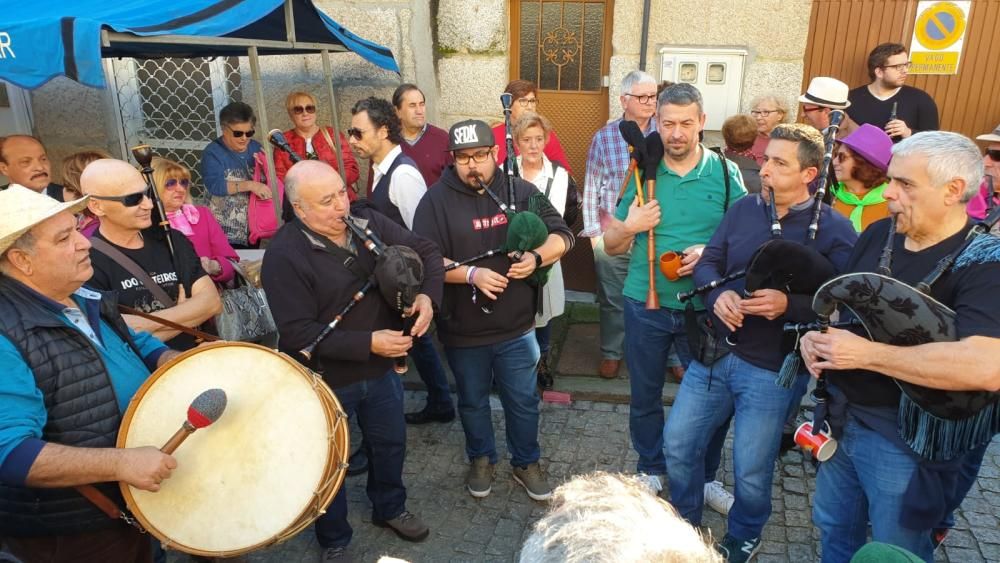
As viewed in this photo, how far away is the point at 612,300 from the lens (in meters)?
5.36

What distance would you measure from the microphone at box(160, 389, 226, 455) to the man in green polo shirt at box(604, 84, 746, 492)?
7.02 feet

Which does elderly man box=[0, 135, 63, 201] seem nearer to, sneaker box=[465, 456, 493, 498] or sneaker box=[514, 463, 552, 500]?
sneaker box=[465, 456, 493, 498]

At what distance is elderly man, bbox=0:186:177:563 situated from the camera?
6.62ft

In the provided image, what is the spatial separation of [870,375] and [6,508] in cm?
304

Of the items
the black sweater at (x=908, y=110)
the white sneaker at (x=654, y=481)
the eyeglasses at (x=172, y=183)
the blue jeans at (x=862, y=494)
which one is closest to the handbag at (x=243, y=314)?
the eyeglasses at (x=172, y=183)

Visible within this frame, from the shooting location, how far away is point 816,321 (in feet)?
8.49

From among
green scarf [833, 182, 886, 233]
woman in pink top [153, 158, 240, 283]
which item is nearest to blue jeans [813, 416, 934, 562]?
green scarf [833, 182, 886, 233]

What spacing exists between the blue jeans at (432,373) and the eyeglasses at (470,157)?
146 cm

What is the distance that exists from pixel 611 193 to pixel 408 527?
9.56 feet

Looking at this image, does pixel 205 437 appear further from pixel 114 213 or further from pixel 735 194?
pixel 735 194

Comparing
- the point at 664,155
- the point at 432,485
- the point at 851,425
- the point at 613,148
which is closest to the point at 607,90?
the point at 613,148

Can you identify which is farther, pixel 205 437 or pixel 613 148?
pixel 613 148

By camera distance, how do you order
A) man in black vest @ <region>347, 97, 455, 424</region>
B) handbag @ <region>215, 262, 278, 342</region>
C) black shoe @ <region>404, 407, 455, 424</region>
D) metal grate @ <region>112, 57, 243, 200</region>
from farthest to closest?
1. metal grate @ <region>112, 57, 243, 200</region>
2. black shoe @ <region>404, 407, 455, 424</region>
3. man in black vest @ <region>347, 97, 455, 424</region>
4. handbag @ <region>215, 262, 278, 342</region>

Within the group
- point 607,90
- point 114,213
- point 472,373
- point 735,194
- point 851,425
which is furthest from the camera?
point 607,90
